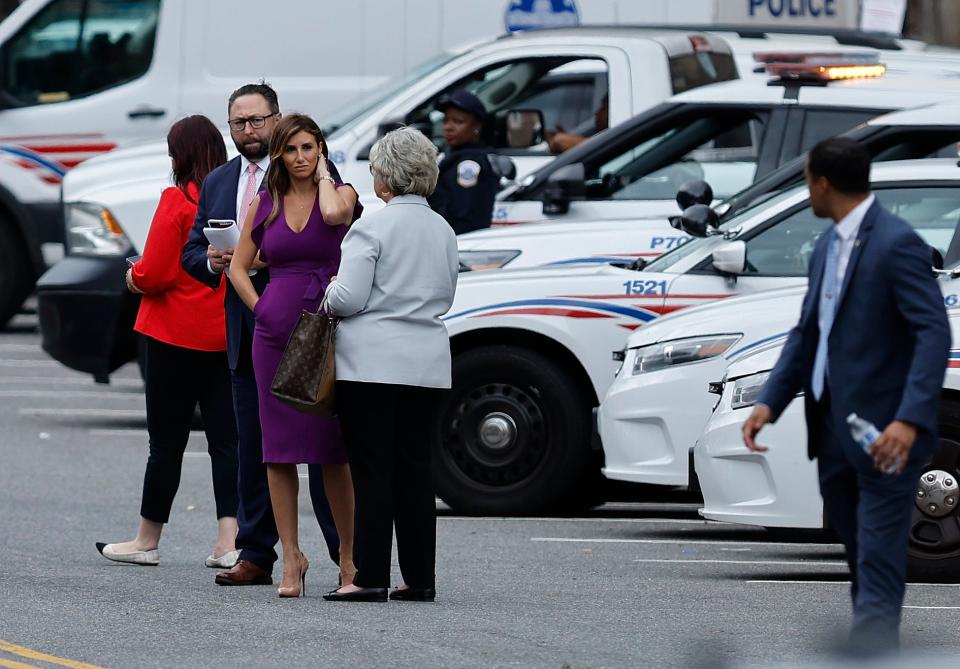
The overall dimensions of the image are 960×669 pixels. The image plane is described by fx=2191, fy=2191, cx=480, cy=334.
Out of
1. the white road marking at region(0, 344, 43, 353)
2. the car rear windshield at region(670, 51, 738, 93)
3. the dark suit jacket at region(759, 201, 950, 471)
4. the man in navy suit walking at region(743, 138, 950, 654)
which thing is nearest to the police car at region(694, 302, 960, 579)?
the man in navy suit walking at region(743, 138, 950, 654)

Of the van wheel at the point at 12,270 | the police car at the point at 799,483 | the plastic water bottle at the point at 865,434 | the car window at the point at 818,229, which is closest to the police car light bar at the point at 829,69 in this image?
the car window at the point at 818,229

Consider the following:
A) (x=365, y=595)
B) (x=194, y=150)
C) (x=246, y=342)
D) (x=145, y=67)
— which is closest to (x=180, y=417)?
(x=246, y=342)

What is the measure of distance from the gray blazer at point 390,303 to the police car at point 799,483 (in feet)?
4.95

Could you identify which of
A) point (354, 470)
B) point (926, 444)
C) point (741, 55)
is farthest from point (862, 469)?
point (741, 55)

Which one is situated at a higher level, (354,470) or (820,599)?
(354,470)

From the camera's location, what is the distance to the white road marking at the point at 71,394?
570 inches

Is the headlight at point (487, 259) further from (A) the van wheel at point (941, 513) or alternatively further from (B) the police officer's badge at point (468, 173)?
(A) the van wheel at point (941, 513)

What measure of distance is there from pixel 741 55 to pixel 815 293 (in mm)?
8443

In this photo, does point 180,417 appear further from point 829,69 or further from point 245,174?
point 829,69

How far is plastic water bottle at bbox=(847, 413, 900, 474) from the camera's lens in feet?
17.9

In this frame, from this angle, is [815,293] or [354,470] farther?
[354,470]

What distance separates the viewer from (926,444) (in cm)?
553

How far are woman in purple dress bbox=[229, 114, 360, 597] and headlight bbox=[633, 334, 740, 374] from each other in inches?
86.1

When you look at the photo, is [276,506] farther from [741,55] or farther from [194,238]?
[741,55]
